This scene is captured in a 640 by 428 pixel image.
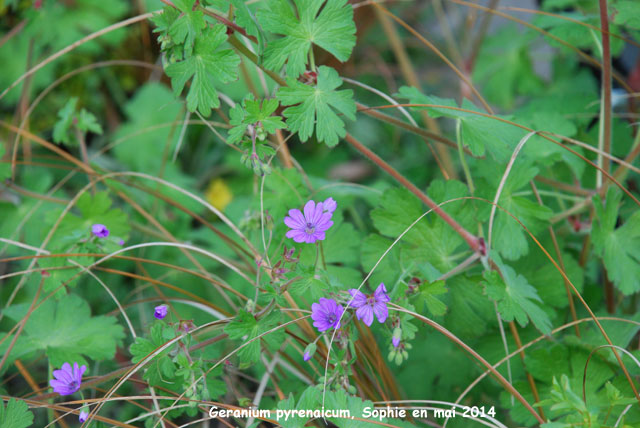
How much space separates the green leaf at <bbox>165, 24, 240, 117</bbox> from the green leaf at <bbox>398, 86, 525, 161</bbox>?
0.44 meters

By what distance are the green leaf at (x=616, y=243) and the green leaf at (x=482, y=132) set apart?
0.27m

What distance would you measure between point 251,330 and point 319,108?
0.50 metres

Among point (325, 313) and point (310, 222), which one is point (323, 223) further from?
point (325, 313)

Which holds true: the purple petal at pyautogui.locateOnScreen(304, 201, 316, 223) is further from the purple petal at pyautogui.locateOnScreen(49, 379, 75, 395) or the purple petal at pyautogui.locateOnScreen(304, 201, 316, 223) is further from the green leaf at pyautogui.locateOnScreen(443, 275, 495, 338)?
the purple petal at pyautogui.locateOnScreen(49, 379, 75, 395)

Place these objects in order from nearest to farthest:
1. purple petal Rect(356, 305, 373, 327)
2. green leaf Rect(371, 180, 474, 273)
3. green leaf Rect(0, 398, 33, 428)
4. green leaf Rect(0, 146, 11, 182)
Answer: purple petal Rect(356, 305, 373, 327) < green leaf Rect(0, 398, 33, 428) < green leaf Rect(371, 180, 474, 273) < green leaf Rect(0, 146, 11, 182)

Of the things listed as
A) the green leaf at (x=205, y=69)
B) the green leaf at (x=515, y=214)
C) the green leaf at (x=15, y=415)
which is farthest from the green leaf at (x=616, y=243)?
the green leaf at (x=15, y=415)

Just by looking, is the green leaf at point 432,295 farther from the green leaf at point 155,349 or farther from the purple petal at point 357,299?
the green leaf at point 155,349

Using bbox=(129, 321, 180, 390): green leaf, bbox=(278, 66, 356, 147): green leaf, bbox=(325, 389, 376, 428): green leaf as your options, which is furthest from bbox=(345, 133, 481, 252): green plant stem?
bbox=(129, 321, 180, 390): green leaf

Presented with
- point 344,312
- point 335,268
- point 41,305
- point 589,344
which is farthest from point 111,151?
point 589,344

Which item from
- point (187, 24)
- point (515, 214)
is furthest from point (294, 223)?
point (515, 214)

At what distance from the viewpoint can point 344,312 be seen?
1106 mm

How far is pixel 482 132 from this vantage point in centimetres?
134

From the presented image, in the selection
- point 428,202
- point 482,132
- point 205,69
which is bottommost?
point 428,202

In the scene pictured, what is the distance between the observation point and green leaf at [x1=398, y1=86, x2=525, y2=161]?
132 cm
